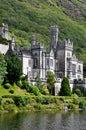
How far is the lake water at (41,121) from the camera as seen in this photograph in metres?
67.1

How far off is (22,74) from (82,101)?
17.8 meters

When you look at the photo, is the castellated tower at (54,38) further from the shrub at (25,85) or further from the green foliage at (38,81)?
the shrub at (25,85)

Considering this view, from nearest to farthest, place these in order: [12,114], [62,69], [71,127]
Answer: [71,127]
[12,114]
[62,69]

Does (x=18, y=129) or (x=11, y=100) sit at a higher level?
(x=18, y=129)

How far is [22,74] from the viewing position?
112125mm

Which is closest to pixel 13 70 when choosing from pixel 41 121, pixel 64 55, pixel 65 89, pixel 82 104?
pixel 65 89

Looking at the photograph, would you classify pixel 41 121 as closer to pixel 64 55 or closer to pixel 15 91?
pixel 15 91

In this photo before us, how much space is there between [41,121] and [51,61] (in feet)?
171

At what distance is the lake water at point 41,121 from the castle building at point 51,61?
3150cm

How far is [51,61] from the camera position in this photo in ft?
413

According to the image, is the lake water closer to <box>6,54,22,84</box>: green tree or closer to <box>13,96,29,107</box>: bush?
<box>13,96,29,107</box>: bush

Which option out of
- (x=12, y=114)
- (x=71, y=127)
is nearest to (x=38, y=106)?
(x=12, y=114)

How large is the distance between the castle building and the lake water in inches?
1240

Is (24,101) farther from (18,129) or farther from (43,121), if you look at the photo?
(18,129)
